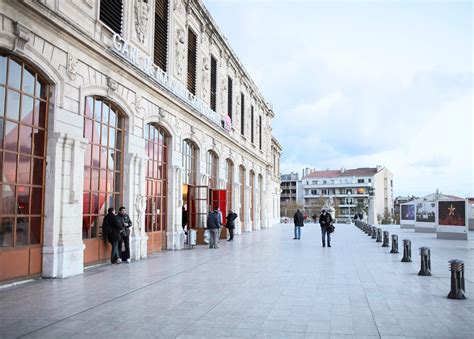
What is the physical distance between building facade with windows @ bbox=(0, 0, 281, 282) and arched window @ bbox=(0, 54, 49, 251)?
0.02 metres

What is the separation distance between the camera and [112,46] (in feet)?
42.3

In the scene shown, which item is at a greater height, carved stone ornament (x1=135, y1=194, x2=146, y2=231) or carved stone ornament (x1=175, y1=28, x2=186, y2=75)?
carved stone ornament (x1=175, y1=28, x2=186, y2=75)

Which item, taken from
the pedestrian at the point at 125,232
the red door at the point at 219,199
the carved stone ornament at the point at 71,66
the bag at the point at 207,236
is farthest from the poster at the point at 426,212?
the carved stone ornament at the point at 71,66

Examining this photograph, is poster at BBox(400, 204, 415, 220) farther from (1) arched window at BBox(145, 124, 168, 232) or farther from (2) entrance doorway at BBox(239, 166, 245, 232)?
(1) arched window at BBox(145, 124, 168, 232)

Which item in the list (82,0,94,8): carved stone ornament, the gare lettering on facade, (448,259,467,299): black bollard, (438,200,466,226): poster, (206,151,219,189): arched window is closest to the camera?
(448,259,467,299): black bollard

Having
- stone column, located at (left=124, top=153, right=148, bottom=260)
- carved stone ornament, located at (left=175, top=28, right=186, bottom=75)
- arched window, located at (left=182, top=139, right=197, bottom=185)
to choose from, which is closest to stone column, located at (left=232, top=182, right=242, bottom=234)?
arched window, located at (left=182, top=139, right=197, bottom=185)

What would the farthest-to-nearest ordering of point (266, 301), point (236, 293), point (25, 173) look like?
point (25, 173) < point (236, 293) < point (266, 301)

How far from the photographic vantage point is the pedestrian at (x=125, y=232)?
505 inches

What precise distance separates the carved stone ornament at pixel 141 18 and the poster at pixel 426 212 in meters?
22.4

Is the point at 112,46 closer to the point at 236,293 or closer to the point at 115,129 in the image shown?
the point at 115,129

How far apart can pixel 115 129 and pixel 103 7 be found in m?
3.58

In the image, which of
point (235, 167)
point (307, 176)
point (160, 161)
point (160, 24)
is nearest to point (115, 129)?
point (160, 161)

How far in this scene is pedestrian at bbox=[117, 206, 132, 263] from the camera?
1283 centimetres

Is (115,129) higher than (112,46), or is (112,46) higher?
(112,46)
